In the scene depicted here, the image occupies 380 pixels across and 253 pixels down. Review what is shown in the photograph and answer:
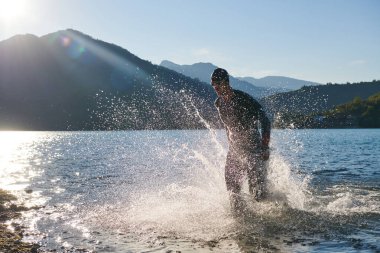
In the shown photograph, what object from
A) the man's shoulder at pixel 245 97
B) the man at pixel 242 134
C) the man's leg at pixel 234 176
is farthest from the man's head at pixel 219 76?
the man's leg at pixel 234 176

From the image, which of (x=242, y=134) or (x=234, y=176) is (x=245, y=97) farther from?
(x=234, y=176)

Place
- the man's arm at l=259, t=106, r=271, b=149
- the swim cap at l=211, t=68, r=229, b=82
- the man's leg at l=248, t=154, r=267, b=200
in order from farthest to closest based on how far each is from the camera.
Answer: the man's leg at l=248, t=154, r=267, b=200 < the man's arm at l=259, t=106, r=271, b=149 < the swim cap at l=211, t=68, r=229, b=82

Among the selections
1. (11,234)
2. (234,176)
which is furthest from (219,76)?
(11,234)

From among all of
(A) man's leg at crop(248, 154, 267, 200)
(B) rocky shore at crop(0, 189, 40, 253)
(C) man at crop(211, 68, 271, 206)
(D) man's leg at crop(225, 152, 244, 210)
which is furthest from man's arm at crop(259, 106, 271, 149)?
(B) rocky shore at crop(0, 189, 40, 253)

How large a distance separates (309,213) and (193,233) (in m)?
4.01

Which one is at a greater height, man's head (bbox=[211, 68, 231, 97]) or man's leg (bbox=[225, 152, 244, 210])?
man's head (bbox=[211, 68, 231, 97])

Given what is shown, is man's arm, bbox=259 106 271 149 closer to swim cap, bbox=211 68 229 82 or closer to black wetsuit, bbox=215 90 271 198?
black wetsuit, bbox=215 90 271 198

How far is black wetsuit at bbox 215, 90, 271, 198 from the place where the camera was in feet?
37.4

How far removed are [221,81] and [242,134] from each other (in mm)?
1632

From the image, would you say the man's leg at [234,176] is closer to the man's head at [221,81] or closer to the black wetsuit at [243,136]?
the black wetsuit at [243,136]

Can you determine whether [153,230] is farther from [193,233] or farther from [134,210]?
[134,210]

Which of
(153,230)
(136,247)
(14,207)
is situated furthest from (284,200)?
(14,207)

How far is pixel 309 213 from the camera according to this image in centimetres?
1236

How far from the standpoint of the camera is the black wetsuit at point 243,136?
11.4 m
